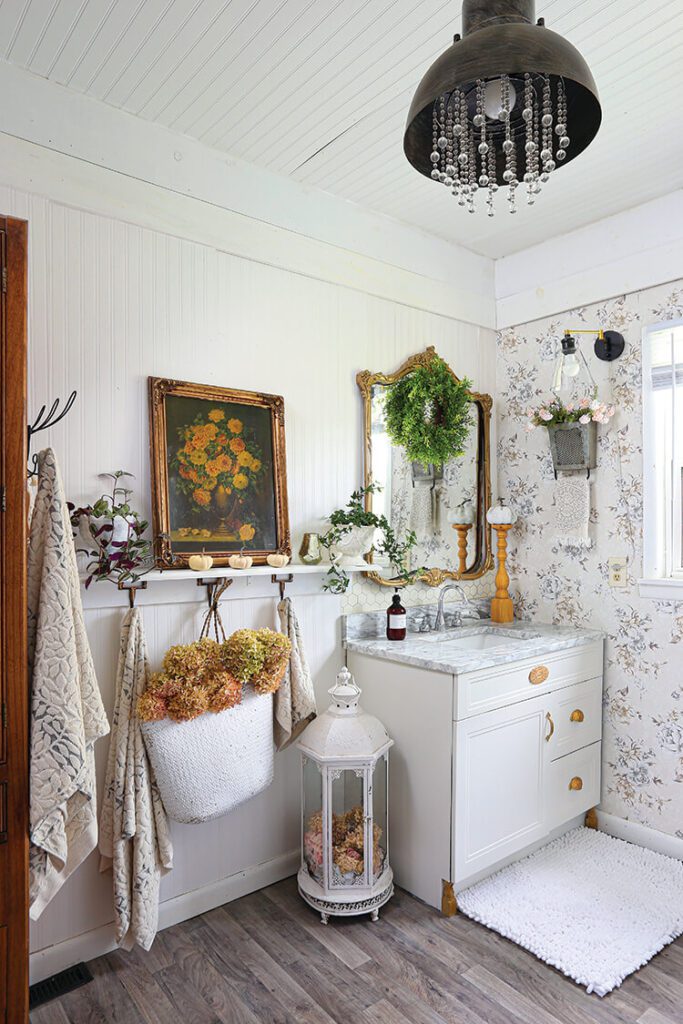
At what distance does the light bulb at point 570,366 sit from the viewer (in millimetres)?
2982

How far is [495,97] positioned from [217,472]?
1.45m

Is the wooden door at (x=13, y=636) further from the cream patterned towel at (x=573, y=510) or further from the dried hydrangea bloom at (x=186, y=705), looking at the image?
the cream patterned towel at (x=573, y=510)

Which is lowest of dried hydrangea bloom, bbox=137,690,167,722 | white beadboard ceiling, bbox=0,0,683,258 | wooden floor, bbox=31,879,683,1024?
wooden floor, bbox=31,879,683,1024

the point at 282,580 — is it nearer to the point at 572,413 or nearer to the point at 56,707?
the point at 56,707

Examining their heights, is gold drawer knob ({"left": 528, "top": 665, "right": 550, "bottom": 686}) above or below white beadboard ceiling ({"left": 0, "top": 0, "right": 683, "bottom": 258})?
below

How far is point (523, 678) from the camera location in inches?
103

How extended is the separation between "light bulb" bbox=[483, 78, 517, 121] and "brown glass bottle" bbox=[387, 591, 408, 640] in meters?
1.83

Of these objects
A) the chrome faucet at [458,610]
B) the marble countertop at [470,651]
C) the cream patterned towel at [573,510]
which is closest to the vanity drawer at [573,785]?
the marble countertop at [470,651]

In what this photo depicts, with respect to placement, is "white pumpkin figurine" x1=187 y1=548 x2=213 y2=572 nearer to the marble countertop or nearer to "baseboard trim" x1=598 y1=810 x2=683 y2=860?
the marble countertop

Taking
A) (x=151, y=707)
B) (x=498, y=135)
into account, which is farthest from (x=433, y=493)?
(x=498, y=135)

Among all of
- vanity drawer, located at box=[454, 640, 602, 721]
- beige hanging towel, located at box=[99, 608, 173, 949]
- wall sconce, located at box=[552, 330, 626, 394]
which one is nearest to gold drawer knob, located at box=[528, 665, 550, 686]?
vanity drawer, located at box=[454, 640, 602, 721]

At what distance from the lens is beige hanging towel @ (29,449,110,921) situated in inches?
61.4

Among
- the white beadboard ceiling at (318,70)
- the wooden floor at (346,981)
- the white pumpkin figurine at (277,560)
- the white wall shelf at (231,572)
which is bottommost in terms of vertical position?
the wooden floor at (346,981)

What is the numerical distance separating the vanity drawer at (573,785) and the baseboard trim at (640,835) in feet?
0.31
